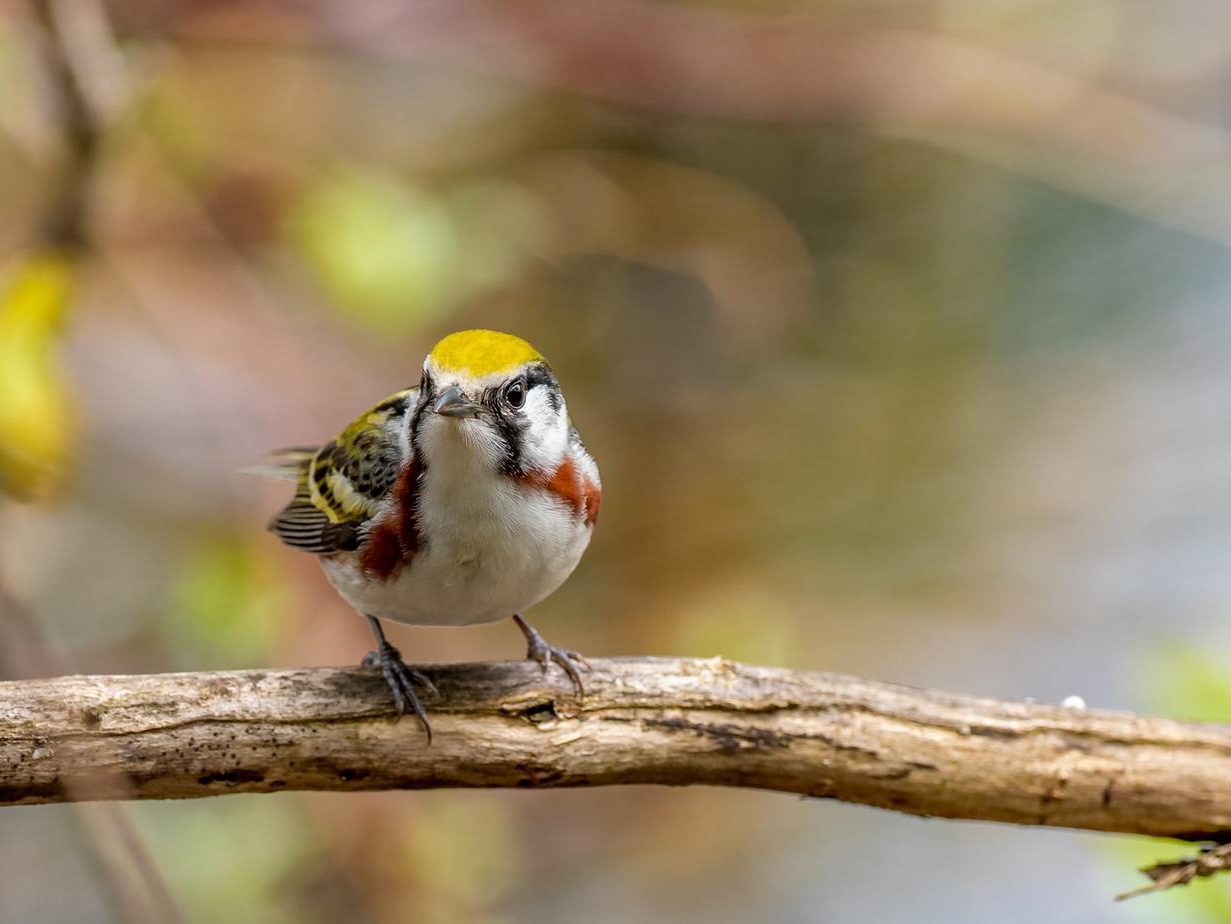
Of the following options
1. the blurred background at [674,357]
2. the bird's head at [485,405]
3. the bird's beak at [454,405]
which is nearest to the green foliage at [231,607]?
the blurred background at [674,357]

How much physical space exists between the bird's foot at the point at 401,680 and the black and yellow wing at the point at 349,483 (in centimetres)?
30

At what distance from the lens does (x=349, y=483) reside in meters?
3.38

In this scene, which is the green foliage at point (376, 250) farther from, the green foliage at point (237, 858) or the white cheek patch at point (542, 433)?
the green foliage at point (237, 858)

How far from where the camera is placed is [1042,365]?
8359 mm

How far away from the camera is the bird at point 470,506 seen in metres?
2.91

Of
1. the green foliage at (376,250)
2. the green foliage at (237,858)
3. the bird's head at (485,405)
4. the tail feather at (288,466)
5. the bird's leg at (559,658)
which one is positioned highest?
the green foliage at (376,250)

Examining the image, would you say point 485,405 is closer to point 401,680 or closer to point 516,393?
point 516,393

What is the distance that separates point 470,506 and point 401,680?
0.45 m

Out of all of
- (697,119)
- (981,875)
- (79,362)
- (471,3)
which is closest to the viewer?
(471,3)

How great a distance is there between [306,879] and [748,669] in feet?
9.09

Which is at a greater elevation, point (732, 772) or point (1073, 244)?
point (1073, 244)

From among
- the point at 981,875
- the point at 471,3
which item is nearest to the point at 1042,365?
the point at 981,875

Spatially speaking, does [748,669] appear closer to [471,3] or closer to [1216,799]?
[1216,799]

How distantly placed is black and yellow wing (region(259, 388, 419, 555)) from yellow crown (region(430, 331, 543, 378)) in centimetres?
26
